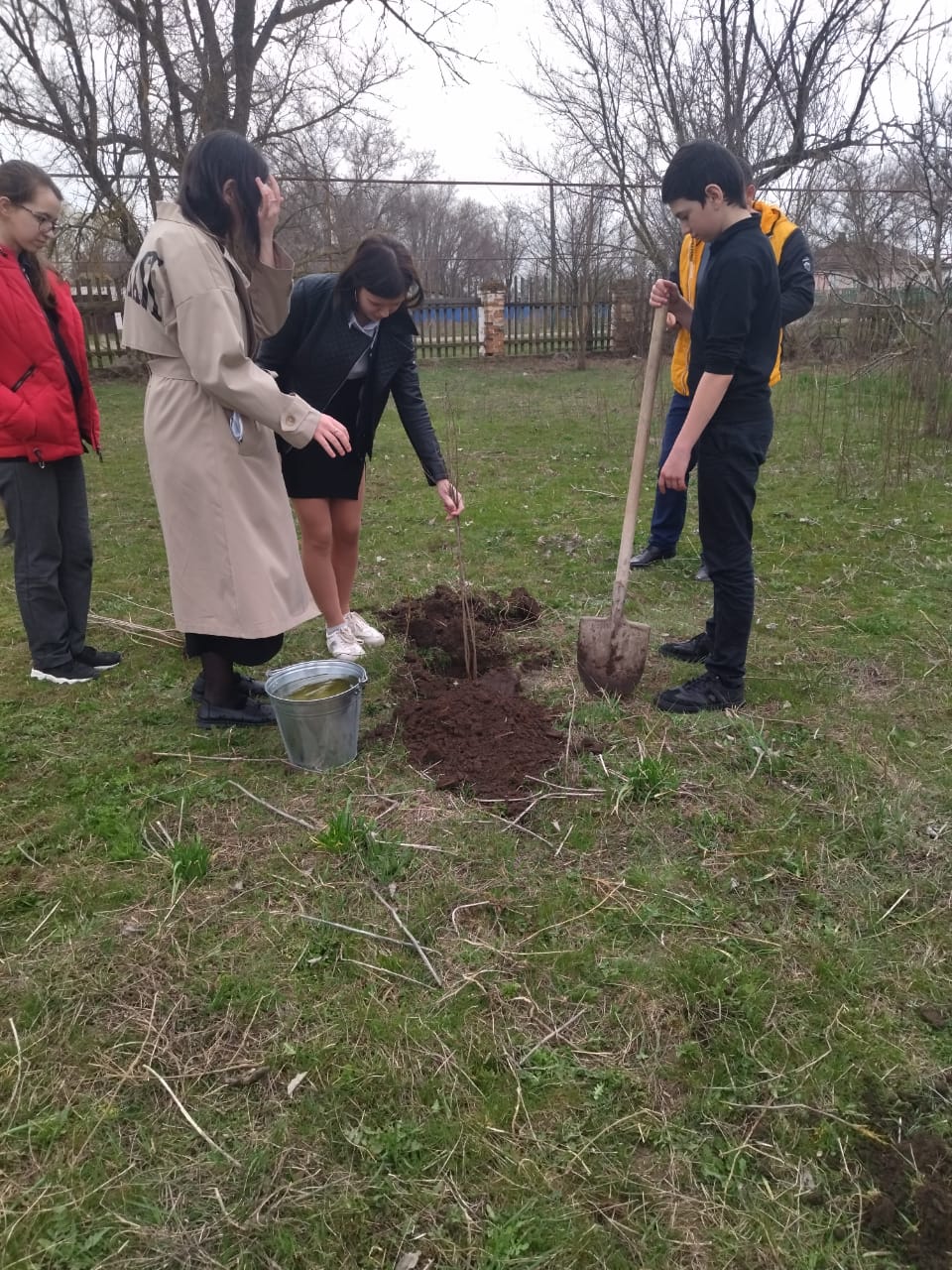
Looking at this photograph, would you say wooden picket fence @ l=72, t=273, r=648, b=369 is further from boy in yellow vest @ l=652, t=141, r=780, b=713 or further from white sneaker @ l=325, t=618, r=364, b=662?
boy in yellow vest @ l=652, t=141, r=780, b=713

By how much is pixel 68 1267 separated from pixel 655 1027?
1.25 m

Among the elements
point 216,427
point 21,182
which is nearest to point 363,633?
point 216,427

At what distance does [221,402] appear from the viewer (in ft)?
8.71

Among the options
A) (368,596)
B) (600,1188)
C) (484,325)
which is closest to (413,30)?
(484,325)

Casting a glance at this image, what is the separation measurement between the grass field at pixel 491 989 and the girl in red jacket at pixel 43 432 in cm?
30

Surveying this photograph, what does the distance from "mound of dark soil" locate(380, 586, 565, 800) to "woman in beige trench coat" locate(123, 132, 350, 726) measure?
0.66m

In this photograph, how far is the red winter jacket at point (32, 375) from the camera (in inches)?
128

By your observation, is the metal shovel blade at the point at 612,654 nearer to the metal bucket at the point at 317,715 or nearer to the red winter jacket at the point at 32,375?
the metal bucket at the point at 317,715

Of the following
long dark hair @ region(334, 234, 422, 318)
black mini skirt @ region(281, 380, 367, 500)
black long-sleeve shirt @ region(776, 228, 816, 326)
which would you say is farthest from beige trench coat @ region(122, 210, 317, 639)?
black long-sleeve shirt @ region(776, 228, 816, 326)

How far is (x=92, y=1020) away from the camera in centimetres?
195

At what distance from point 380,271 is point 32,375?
1565mm

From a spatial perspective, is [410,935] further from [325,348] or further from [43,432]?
[43,432]

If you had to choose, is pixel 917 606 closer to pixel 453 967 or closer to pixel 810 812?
pixel 810 812

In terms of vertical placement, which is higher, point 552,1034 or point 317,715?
point 317,715
